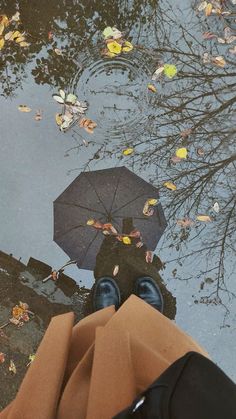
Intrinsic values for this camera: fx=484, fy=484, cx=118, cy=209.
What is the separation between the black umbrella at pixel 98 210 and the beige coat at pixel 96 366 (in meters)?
0.73

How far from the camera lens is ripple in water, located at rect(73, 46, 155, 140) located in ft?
11.6

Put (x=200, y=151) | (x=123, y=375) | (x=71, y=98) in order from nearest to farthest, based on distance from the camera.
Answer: (x=123, y=375) → (x=200, y=151) → (x=71, y=98)

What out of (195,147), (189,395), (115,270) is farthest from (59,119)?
(189,395)

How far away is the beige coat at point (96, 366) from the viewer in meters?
2.13

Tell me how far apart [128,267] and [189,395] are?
5.77ft

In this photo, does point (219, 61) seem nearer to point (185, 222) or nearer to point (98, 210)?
point (185, 222)

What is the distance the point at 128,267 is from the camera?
336 centimetres

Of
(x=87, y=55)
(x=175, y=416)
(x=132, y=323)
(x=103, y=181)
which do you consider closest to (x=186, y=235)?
(x=103, y=181)

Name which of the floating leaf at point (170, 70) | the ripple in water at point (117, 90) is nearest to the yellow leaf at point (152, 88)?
the ripple in water at point (117, 90)

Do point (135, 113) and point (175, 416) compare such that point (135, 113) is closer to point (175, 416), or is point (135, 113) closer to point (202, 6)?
point (202, 6)

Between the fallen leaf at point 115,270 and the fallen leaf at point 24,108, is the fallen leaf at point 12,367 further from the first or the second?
the fallen leaf at point 24,108

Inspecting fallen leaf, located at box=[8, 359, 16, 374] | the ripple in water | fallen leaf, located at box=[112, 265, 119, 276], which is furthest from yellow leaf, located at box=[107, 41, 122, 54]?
fallen leaf, located at box=[8, 359, 16, 374]

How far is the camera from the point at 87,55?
360 cm

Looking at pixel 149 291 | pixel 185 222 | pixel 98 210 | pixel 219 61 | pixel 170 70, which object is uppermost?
pixel 219 61
